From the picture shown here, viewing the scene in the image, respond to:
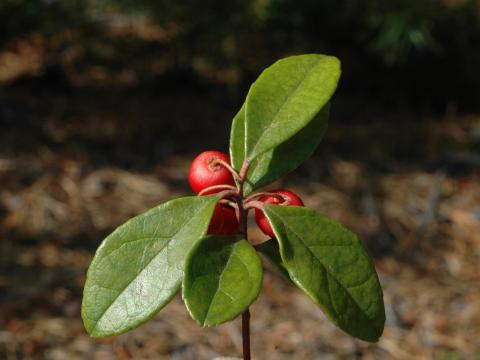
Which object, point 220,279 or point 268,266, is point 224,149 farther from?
point 220,279

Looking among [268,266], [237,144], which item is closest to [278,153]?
[237,144]

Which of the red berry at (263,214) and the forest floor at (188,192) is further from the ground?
the red berry at (263,214)

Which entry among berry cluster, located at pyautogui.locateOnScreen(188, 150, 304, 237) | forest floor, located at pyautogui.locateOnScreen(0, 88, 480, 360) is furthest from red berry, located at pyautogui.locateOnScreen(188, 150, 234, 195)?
forest floor, located at pyautogui.locateOnScreen(0, 88, 480, 360)

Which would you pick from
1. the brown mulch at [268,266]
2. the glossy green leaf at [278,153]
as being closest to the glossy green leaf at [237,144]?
the glossy green leaf at [278,153]

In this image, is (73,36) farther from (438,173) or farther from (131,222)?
(131,222)

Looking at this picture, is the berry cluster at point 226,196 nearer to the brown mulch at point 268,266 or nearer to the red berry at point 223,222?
the red berry at point 223,222

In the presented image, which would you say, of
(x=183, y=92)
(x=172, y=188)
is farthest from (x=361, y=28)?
(x=172, y=188)

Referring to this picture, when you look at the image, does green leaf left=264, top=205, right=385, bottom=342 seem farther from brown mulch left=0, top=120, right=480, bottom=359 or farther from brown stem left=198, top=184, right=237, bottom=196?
brown mulch left=0, top=120, right=480, bottom=359
